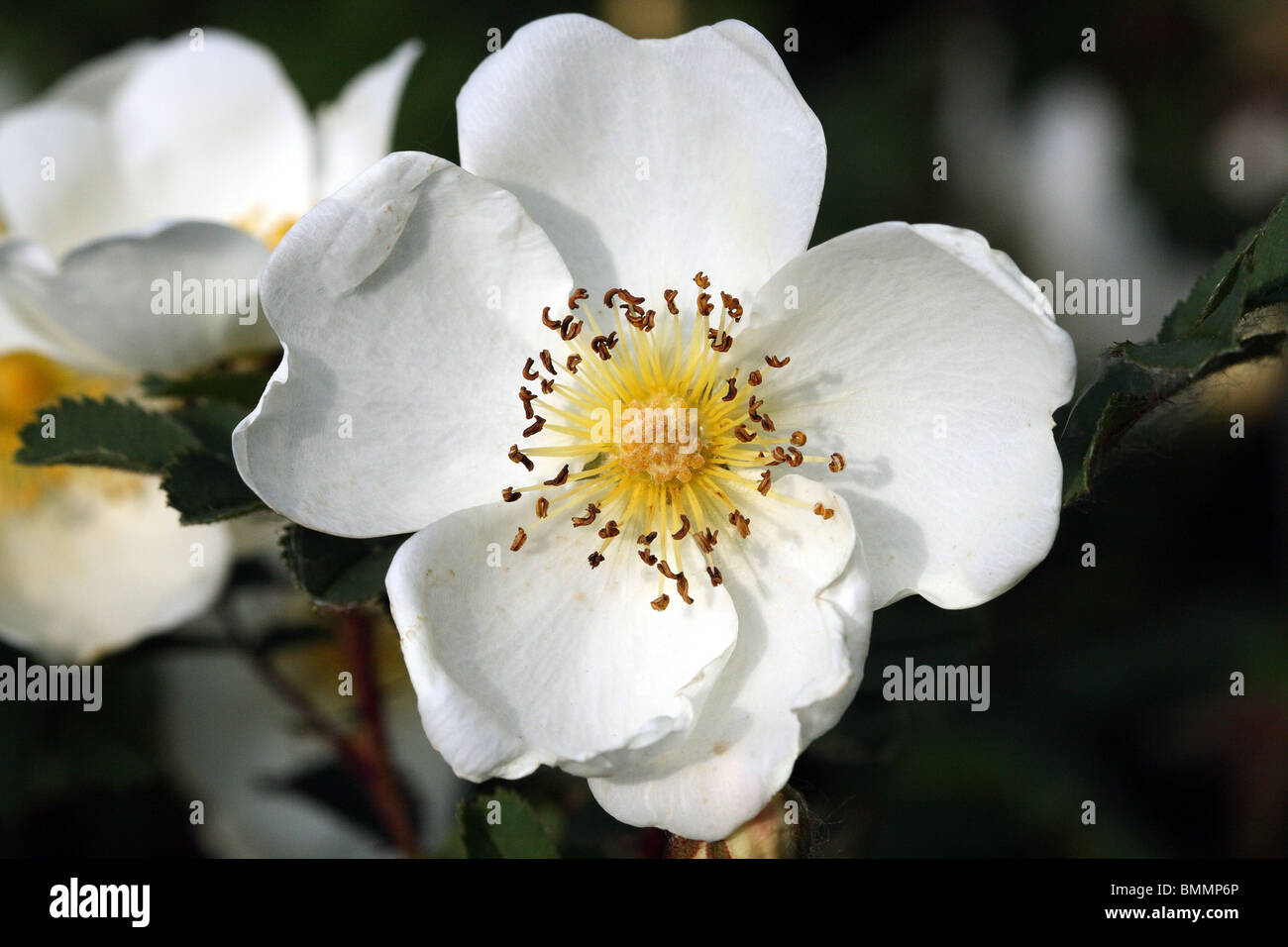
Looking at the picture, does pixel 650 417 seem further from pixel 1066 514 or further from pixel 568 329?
pixel 1066 514

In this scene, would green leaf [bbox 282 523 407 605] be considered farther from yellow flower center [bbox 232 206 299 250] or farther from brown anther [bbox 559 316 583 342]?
yellow flower center [bbox 232 206 299 250]

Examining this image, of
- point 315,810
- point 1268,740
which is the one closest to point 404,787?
point 315,810

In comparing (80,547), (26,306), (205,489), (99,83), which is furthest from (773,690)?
(99,83)

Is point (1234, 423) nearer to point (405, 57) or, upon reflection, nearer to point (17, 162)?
point (405, 57)

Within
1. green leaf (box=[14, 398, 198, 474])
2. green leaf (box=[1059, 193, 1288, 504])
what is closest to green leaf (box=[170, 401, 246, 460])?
green leaf (box=[14, 398, 198, 474])

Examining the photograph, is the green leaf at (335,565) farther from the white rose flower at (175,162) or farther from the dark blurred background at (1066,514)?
the dark blurred background at (1066,514)

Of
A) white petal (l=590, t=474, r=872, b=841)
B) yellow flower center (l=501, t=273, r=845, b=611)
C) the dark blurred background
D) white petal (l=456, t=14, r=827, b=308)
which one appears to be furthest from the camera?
the dark blurred background

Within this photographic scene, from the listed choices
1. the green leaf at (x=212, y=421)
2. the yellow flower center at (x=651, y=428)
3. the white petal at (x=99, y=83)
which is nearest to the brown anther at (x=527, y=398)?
the yellow flower center at (x=651, y=428)
